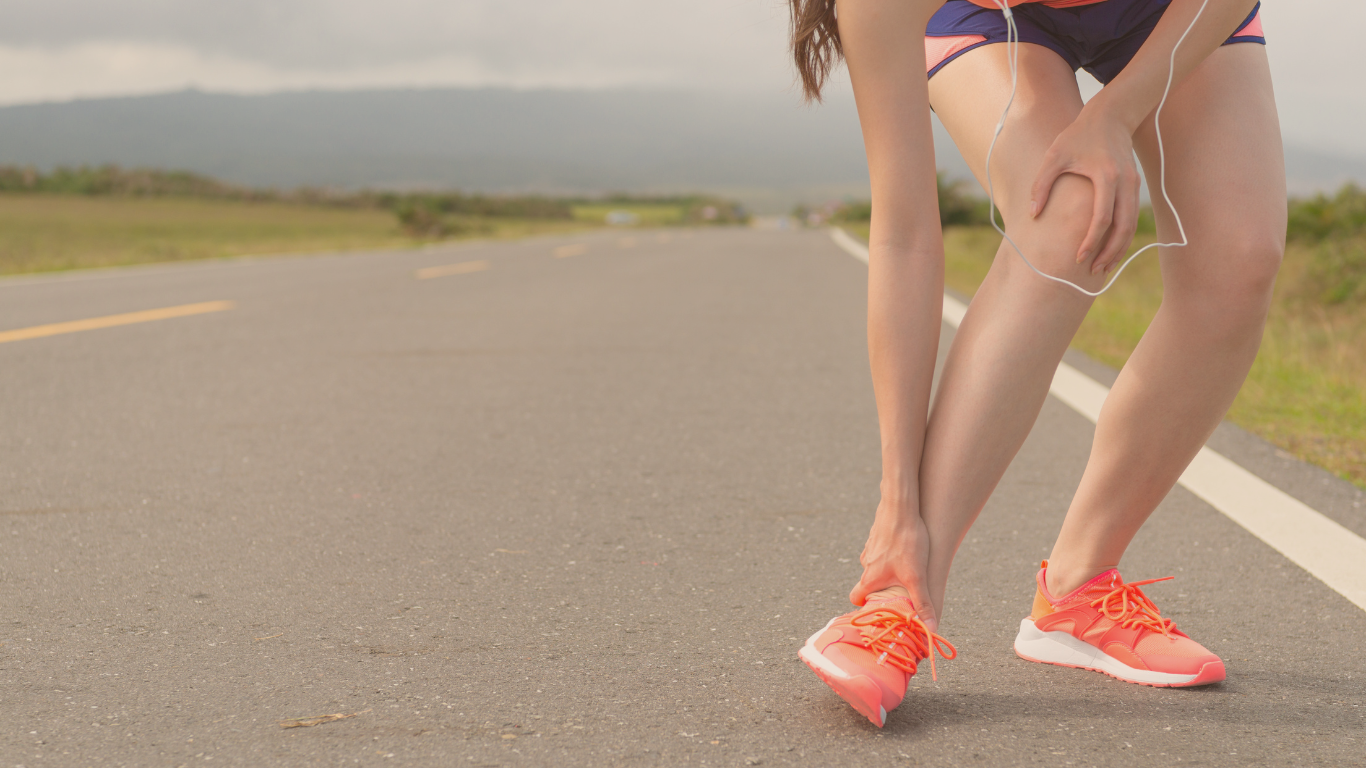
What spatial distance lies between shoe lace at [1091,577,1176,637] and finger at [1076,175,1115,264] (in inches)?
23.0

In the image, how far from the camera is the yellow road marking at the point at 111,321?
21.0 ft

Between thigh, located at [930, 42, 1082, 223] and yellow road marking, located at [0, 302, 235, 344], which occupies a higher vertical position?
thigh, located at [930, 42, 1082, 223]

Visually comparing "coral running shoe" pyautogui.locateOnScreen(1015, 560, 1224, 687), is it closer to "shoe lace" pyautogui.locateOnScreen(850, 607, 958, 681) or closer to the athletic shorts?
"shoe lace" pyautogui.locateOnScreen(850, 607, 958, 681)

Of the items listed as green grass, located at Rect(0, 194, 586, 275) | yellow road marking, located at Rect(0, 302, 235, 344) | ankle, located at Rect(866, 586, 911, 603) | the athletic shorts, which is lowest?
green grass, located at Rect(0, 194, 586, 275)

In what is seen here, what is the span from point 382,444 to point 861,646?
7.85 ft

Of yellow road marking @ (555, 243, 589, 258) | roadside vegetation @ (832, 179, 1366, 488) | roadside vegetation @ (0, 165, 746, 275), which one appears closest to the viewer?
roadside vegetation @ (832, 179, 1366, 488)

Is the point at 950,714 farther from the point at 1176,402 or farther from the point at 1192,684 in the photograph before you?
the point at 1176,402

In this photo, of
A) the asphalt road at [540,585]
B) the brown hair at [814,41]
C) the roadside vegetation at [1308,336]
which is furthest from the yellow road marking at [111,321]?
the brown hair at [814,41]

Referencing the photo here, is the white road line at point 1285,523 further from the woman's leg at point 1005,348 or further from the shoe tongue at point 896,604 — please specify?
the shoe tongue at point 896,604

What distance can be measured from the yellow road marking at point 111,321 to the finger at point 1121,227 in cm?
618

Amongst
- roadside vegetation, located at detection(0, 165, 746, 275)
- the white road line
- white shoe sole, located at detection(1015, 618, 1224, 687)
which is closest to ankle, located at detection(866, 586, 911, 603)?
white shoe sole, located at detection(1015, 618, 1224, 687)

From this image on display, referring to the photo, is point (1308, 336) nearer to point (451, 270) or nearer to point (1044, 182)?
point (1044, 182)

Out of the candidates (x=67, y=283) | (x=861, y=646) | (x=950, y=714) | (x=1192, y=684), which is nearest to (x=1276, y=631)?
(x=1192, y=684)

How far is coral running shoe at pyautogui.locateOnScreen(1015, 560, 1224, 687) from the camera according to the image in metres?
1.73
